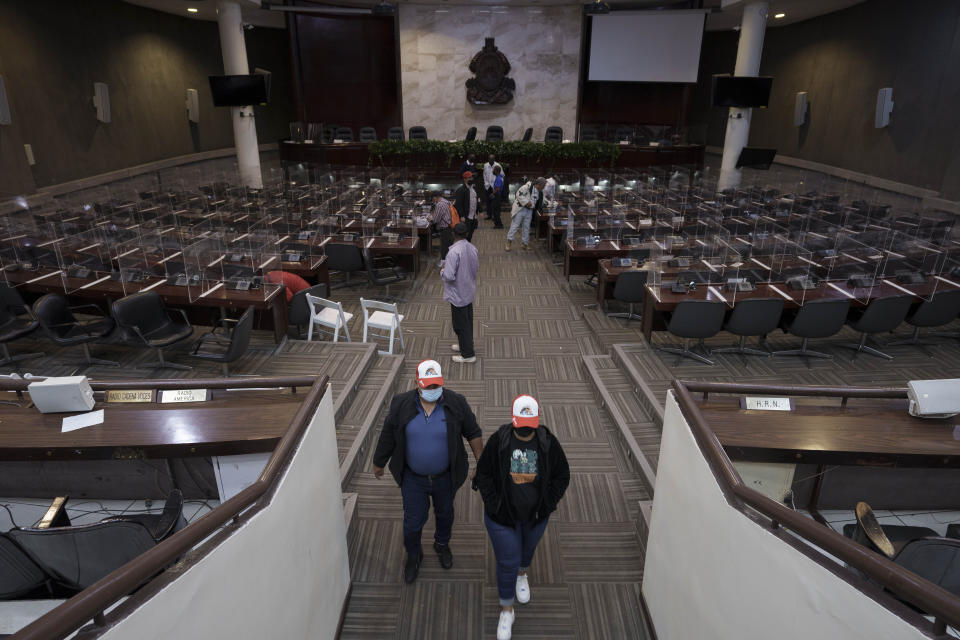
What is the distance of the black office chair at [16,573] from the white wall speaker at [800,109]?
17369 millimetres

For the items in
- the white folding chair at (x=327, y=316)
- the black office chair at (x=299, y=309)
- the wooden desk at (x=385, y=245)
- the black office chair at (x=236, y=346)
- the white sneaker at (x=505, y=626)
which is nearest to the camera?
the white sneaker at (x=505, y=626)

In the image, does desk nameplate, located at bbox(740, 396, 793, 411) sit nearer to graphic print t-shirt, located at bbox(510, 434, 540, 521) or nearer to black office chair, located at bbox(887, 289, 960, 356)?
graphic print t-shirt, located at bbox(510, 434, 540, 521)

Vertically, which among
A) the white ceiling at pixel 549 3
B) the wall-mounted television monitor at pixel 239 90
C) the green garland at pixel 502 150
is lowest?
the green garland at pixel 502 150

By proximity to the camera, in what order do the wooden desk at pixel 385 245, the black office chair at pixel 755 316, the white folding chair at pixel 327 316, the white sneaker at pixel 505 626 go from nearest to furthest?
the white sneaker at pixel 505 626 → the black office chair at pixel 755 316 → the white folding chair at pixel 327 316 → the wooden desk at pixel 385 245

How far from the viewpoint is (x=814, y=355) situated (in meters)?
5.91

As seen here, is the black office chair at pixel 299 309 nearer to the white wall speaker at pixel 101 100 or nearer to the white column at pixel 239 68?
the white column at pixel 239 68

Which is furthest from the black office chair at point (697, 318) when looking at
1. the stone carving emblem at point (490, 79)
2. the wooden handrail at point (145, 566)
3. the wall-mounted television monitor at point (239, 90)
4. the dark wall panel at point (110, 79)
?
the stone carving emblem at point (490, 79)

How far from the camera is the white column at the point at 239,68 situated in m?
13.4

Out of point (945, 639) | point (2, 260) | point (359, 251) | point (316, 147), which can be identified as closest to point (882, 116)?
point (359, 251)

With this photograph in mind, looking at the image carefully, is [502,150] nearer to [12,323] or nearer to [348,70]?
[348,70]

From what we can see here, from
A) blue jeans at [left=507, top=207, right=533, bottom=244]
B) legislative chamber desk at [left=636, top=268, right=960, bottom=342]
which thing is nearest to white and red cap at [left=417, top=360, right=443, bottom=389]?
legislative chamber desk at [left=636, top=268, right=960, bottom=342]

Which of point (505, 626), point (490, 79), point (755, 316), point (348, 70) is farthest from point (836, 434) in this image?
point (348, 70)

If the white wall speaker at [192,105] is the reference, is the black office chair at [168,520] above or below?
below

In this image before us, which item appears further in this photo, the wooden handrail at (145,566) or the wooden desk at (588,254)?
the wooden desk at (588,254)
